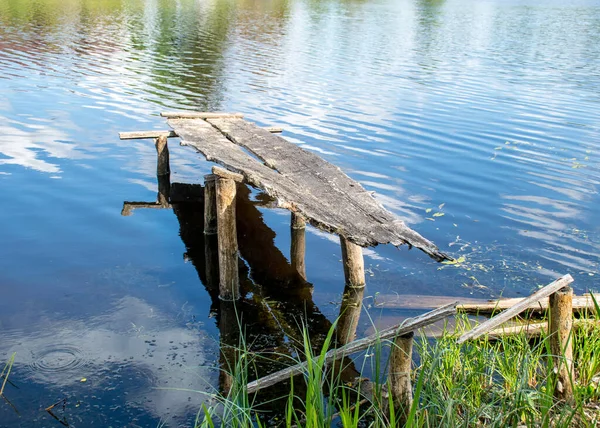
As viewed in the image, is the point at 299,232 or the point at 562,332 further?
the point at 299,232

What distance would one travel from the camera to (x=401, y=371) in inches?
219

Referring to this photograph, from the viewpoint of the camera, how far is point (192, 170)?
47.6ft

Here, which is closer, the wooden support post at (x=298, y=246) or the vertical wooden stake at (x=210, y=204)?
the wooden support post at (x=298, y=246)

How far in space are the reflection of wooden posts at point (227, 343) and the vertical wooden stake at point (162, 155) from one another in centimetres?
545

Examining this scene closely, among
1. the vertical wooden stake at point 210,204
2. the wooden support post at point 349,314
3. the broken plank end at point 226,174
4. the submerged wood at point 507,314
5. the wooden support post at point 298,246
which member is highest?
the broken plank end at point 226,174

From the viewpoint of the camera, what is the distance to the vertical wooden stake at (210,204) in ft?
33.8

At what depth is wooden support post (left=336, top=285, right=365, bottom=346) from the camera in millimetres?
8117

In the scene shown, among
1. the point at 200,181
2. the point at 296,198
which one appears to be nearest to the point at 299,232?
the point at 296,198

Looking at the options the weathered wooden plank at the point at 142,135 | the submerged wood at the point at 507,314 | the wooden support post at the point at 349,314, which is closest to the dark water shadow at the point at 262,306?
the wooden support post at the point at 349,314

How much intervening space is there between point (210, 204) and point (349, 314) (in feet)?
10.7

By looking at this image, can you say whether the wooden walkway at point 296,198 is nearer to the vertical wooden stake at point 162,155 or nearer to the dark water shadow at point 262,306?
the dark water shadow at point 262,306

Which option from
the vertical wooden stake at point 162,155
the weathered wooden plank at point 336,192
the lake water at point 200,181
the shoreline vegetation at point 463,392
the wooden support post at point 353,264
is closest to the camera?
the shoreline vegetation at point 463,392

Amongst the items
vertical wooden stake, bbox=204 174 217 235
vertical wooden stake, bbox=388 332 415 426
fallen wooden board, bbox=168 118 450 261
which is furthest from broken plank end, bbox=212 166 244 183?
vertical wooden stake, bbox=388 332 415 426

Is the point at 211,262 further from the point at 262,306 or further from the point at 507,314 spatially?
the point at 507,314
